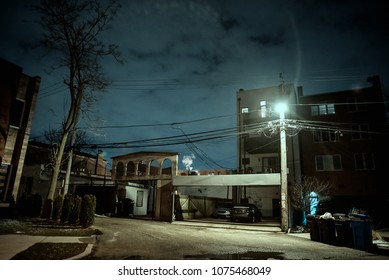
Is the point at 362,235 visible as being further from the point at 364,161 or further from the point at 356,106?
the point at 356,106

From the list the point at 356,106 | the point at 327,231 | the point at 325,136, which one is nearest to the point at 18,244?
the point at 327,231

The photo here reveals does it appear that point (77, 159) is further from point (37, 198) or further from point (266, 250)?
point (266, 250)

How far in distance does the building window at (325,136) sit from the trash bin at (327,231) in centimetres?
1541

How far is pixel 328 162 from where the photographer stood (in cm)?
2347

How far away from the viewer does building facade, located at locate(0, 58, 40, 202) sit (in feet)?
48.1

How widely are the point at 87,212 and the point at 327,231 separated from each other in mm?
10848

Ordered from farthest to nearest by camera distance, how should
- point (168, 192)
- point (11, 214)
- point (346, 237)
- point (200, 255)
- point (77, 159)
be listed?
point (77, 159), point (168, 192), point (11, 214), point (346, 237), point (200, 255)

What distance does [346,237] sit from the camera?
9555mm

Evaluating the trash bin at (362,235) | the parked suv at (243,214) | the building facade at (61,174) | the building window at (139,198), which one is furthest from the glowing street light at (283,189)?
the building window at (139,198)

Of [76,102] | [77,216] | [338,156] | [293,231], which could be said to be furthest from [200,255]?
[338,156]

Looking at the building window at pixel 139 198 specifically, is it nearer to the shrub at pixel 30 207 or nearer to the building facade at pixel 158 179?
the building facade at pixel 158 179

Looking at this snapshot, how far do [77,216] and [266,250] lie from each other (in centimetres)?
918

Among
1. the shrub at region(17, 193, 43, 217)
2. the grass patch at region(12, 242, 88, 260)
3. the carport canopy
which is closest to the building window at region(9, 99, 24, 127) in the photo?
the shrub at region(17, 193, 43, 217)

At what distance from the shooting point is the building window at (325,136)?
77.5 ft
